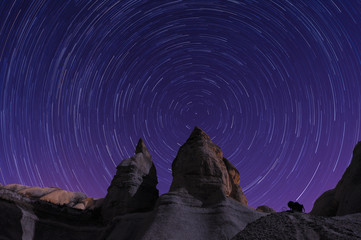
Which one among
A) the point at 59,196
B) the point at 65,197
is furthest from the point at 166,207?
the point at 65,197

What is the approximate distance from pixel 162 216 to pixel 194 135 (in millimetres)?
15664

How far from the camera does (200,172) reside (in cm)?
2833

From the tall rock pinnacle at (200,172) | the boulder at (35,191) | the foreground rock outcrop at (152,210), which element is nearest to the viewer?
the foreground rock outcrop at (152,210)

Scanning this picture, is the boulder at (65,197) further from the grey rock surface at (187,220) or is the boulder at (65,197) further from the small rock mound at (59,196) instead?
the grey rock surface at (187,220)

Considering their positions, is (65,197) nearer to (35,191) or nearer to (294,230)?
(35,191)

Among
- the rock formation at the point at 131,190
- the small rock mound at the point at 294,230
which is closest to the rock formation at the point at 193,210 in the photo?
the rock formation at the point at 131,190

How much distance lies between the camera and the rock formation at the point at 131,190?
3153 cm

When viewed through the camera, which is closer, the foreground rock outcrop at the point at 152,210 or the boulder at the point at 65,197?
the foreground rock outcrop at the point at 152,210

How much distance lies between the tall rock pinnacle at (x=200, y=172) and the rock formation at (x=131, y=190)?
6.53 m

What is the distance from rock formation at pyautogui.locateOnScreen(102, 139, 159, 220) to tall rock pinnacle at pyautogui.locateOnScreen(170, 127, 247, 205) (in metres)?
6.53

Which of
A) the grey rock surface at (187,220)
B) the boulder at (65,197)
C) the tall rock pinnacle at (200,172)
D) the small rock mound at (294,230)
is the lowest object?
the small rock mound at (294,230)

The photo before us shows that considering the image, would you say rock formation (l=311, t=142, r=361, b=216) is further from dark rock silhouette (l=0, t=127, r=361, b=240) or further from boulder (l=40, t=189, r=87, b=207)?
boulder (l=40, t=189, r=87, b=207)

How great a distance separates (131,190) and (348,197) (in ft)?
83.6

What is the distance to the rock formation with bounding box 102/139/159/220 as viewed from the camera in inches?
1241
